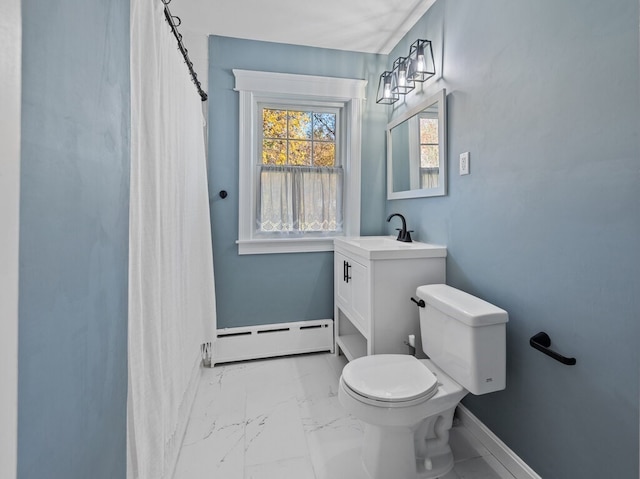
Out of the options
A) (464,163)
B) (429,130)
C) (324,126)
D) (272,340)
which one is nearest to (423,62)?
(429,130)

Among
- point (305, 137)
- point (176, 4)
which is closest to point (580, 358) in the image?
point (305, 137)

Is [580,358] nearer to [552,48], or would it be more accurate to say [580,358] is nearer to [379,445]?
[379,445]

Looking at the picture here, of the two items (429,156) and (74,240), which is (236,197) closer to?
(429,156)

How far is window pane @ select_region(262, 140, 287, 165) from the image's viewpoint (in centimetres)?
243

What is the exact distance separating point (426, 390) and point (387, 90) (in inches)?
77.8

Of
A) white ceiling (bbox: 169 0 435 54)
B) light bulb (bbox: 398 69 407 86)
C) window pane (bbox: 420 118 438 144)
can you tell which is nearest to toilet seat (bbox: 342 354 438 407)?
window pane (bbox: 420 118 438 144)

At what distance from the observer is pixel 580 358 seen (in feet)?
3.48

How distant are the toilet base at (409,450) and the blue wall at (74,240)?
879 millimetres

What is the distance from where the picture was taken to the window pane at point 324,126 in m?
2.53

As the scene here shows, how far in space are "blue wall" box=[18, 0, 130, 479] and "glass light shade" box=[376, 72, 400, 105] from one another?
1776 mm

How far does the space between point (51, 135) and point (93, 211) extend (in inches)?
8.2

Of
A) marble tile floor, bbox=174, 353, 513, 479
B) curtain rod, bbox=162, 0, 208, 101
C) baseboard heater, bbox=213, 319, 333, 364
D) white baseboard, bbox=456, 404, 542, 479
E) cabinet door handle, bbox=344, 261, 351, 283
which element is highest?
curtain rod, bbox=162, 0, 208, 101

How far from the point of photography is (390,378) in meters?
1.31

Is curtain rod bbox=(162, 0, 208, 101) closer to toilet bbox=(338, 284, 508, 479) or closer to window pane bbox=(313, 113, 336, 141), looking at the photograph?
Answer: window pane bbox=(313, 113, 336, 141)
